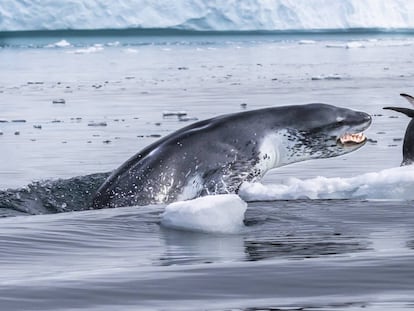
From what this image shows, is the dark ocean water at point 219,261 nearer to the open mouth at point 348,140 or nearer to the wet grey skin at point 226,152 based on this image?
the wet grey skin at point 226,152

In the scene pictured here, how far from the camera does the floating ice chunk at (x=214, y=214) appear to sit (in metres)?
4.57

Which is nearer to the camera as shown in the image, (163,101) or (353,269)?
(353,269)

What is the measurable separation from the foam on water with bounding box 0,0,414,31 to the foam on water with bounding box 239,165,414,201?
43.6m

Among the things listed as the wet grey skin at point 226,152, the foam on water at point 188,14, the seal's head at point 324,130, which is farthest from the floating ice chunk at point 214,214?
the foam on water at point 188,14

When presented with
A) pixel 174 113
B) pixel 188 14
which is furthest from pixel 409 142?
pixel 188 14

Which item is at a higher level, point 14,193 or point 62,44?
point 62,44

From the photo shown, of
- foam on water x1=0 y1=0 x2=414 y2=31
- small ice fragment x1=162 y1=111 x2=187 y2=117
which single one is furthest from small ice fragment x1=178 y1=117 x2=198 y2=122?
foam on water x1=0 y1=0 x2=414 y2=31

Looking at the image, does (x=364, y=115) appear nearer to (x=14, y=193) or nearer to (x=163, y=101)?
(x=14, y=193)

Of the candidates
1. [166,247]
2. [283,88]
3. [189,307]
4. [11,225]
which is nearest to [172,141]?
[11,225]

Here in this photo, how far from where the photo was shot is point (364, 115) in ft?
21.6

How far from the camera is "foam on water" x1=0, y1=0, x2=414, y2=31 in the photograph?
5022 cm

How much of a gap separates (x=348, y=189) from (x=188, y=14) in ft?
151

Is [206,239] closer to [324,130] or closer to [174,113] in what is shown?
[324,130]

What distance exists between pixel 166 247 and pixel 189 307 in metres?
1.29
